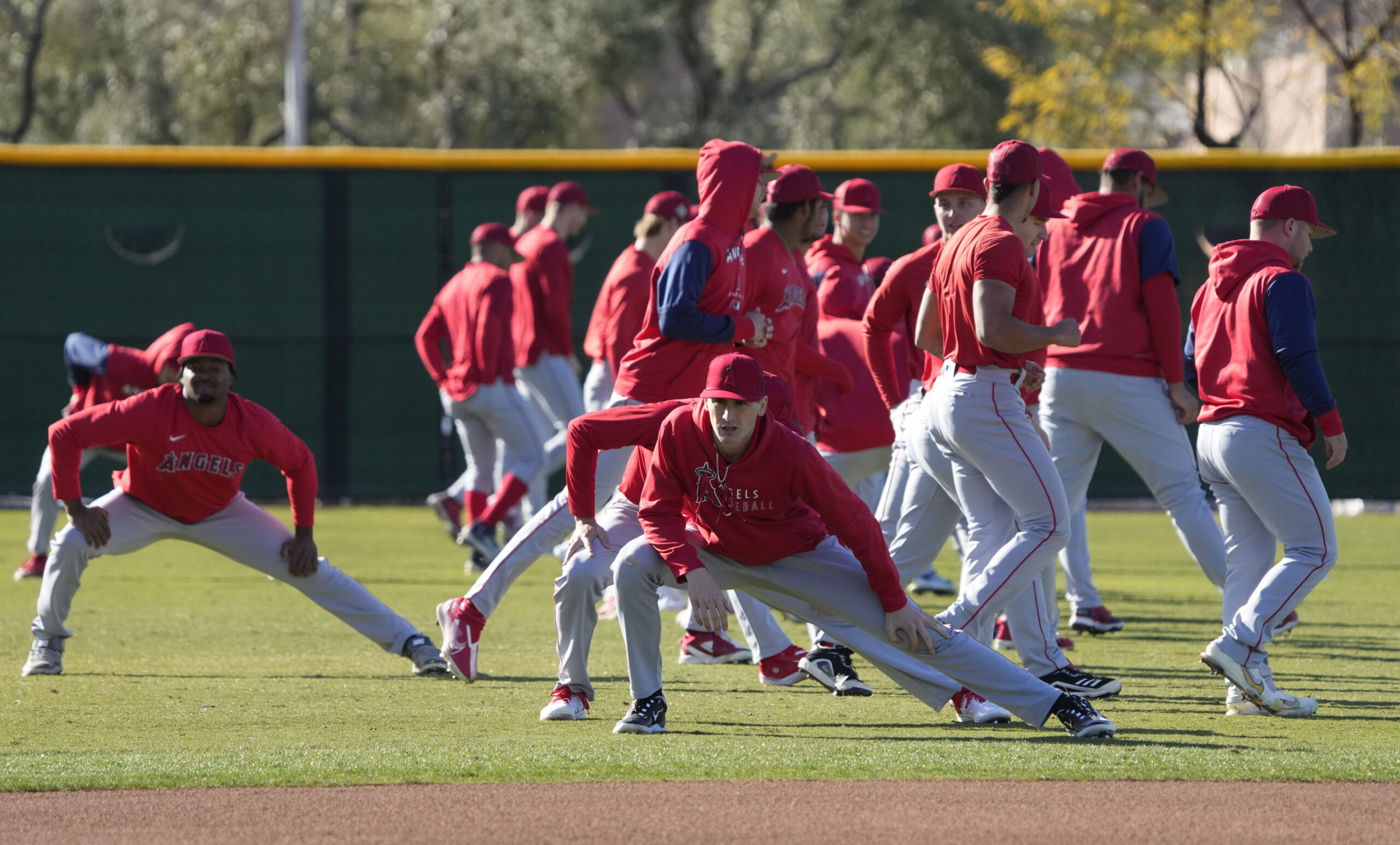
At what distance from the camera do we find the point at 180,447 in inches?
267

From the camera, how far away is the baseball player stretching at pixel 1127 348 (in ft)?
23.9

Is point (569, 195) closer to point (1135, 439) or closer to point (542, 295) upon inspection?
point (542, 295)

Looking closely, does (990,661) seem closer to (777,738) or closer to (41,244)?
(777,738)

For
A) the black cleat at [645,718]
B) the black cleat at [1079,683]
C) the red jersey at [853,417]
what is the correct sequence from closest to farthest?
the black cleat at [645,718] → the black cleat at [1079,683] → the red jersey at [853,417]

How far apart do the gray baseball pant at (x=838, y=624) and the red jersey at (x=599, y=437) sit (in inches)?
13.0

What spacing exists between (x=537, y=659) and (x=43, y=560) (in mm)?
4180

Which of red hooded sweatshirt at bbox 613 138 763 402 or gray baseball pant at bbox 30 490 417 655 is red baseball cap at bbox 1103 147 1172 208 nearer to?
red hooded sweatshirt at bbox 613 138 763 402

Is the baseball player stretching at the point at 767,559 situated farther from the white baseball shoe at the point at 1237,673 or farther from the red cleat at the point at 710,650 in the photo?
the red cleat at the point at 710,650

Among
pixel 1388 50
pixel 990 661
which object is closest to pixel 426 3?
pixel 1388 50

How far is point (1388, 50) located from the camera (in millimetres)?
20625

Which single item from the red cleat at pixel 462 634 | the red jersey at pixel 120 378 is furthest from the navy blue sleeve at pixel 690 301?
the red jersey at pixel 120 378

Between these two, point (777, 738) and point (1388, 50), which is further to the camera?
point (1388, 50)

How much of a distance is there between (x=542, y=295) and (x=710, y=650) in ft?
14.3

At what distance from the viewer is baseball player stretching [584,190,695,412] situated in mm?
9047
